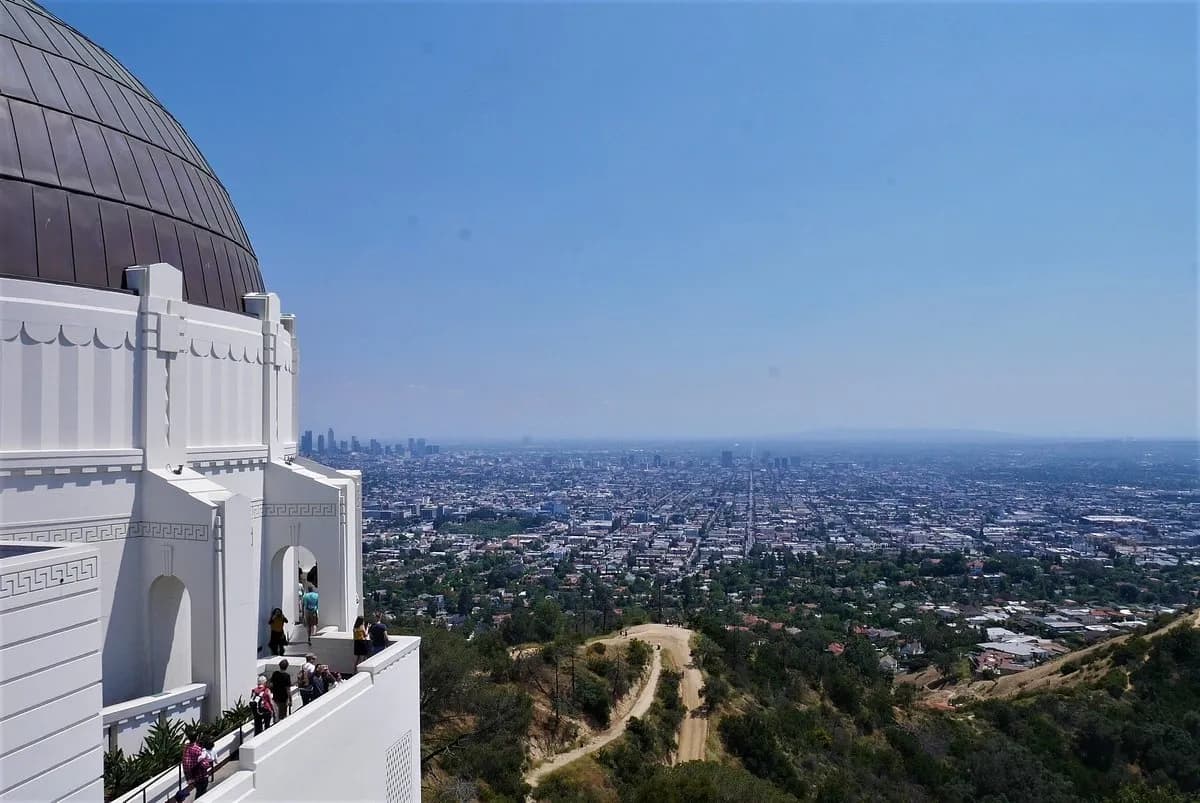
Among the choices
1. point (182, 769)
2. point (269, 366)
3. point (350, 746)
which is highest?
point (269, 366)

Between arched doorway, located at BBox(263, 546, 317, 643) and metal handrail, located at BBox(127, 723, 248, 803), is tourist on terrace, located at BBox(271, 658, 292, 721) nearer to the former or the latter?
metal handrail, located at BBox(127, 723, 248, 803)

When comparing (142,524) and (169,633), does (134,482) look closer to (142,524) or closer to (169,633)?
(142,524)

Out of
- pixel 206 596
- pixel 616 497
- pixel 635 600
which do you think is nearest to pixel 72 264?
pixel 206 596

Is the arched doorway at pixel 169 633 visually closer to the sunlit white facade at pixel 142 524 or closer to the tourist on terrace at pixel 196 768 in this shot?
the sunlit white facade at pixel 142 524

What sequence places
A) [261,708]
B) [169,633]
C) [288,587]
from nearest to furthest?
1. [261,708]
2. [169,633]
3. [288,587]

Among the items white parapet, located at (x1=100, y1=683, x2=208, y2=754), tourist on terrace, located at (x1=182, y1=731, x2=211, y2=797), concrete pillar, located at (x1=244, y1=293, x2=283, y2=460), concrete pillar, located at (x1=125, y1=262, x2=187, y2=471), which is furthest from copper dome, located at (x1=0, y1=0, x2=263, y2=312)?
tourist on terrace, located at (x1=182, y1=731, x2=211, y2=797)

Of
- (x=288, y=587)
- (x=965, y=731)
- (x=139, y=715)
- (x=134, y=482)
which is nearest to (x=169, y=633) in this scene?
(x=139, y=715)

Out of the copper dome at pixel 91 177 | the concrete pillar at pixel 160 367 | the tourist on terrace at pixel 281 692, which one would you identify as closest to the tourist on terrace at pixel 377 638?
the tourist on terrace at pixel 281 692

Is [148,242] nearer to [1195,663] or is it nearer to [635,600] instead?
[1195,663]
